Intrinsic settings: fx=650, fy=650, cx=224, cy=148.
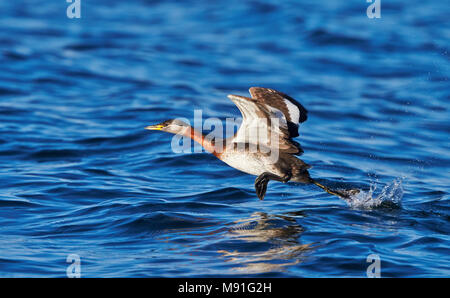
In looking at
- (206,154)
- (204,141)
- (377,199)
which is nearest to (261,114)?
(204,141)

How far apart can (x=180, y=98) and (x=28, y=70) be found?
557cm

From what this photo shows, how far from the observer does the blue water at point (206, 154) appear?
8.75 metres

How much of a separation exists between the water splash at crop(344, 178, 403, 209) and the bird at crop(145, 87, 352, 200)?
3.24ft

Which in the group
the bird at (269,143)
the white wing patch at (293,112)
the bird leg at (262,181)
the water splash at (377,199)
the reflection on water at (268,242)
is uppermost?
the white wing patch at (293,112)

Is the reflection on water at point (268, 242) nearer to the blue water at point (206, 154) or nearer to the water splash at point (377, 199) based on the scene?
the blue water at point (206, 154)

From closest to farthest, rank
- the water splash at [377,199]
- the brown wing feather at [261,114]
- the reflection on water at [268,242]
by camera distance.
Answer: the reflection on water at [268,242], the brown wing feather at [261,114], the water splash at [377,199]

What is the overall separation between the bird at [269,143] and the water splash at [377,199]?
0.99 m

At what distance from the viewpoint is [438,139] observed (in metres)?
15.6

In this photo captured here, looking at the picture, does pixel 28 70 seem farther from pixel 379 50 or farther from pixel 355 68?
pixel 379 50

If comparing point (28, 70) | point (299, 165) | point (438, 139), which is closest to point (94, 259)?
point (299, 165)

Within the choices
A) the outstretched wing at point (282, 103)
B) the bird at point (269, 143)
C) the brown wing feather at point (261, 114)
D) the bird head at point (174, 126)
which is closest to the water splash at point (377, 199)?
the bird at point (269, 143)

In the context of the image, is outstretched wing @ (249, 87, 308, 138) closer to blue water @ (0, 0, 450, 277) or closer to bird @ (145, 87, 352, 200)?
bird @ (145, 87, 352, 200)

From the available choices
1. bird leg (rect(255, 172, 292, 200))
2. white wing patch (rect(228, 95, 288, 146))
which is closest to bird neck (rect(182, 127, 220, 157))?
white wing patch (rect(228, 95, 288, 146))

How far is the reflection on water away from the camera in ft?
26.8
